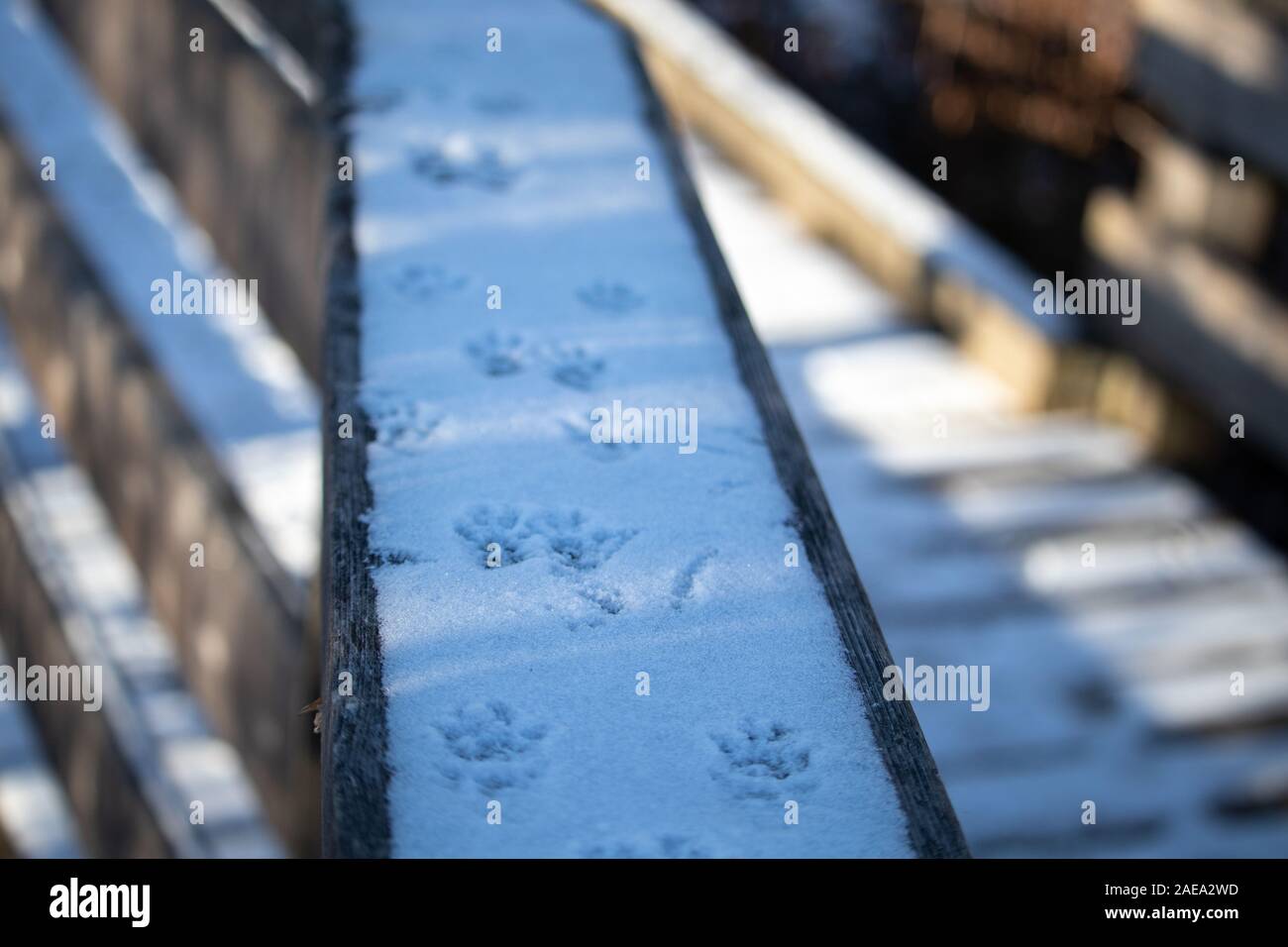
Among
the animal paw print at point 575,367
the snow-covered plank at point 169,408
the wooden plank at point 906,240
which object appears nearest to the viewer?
the animal paw print at point 575,367

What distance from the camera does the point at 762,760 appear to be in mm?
1429

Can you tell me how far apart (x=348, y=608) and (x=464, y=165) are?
113 cm

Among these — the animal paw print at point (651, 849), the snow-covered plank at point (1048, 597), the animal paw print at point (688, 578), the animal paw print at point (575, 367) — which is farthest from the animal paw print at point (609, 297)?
the snow-covered plank at point (1048, 597)

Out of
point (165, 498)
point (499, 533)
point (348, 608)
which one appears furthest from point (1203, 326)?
point (348, 608)

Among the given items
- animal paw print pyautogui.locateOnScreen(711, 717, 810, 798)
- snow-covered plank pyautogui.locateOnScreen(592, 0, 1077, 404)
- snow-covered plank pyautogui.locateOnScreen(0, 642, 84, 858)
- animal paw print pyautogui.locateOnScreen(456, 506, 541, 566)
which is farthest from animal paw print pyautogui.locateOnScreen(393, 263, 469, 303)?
snow-covered plank pyautogui.locateOnScreen(0, 642, 84, 858)

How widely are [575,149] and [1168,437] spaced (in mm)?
2559

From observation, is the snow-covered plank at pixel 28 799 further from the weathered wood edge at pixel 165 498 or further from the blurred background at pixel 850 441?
the weathered wood edge at pixel 165 498

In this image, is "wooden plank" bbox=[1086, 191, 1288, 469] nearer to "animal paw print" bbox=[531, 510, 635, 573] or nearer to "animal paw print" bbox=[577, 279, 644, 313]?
"animal paw print" bbox=[577, 279, 644, 313]

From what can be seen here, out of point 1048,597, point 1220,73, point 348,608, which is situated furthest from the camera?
point 1220,73

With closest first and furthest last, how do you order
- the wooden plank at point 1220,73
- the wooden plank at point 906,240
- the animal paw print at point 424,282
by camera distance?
the animal paw print at point 424,282 < the wooden plank at point 1220,73 < the wooden plank at point 906,240

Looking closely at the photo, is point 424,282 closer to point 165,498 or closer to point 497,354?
point 497,354

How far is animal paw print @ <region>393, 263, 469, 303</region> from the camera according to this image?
2.11m

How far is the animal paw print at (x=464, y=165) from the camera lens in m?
2.40

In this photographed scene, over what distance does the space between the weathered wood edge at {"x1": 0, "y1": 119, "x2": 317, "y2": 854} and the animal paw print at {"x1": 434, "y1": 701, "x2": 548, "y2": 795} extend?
1.28 meters
